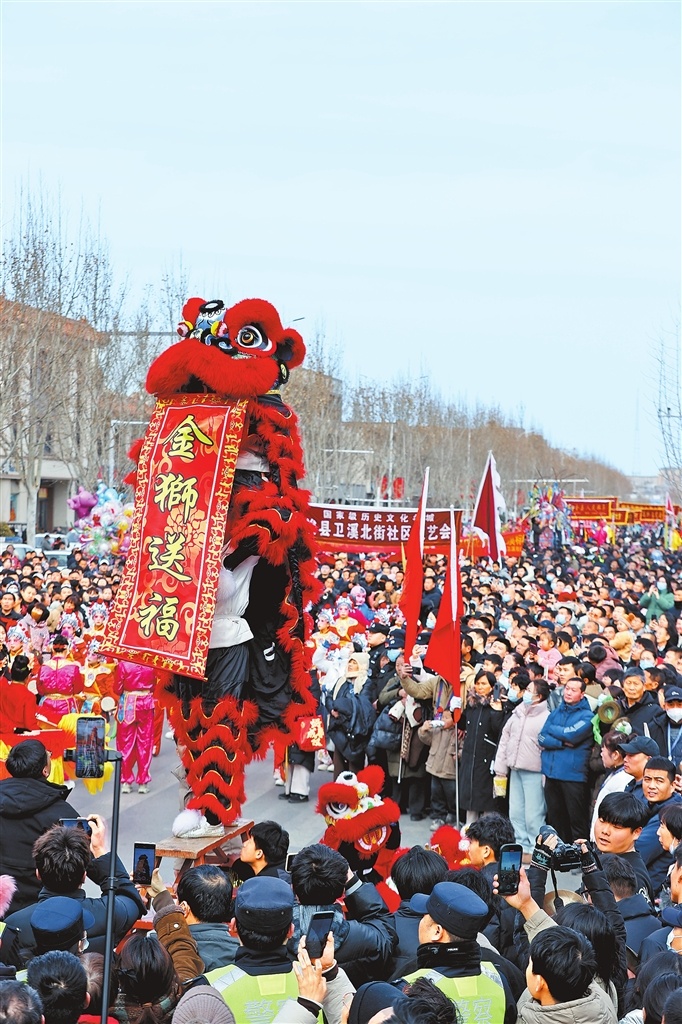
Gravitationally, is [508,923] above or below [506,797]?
above

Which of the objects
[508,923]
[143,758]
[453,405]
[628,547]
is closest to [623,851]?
[508,923]

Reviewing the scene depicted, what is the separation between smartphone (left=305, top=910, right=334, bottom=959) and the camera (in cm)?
385

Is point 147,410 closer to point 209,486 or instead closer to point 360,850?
point 209,486

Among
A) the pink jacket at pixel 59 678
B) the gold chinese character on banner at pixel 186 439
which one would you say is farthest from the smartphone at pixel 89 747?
the pink jacket at pixel 59 678

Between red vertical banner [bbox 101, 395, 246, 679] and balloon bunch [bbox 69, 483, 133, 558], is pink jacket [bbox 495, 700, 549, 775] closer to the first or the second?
red vertical banner [bbox 101, 395, 246, 679]

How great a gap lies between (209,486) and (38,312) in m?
18.7

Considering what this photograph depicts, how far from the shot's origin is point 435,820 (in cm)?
1012

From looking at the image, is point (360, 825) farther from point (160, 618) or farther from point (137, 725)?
point (137, 725)

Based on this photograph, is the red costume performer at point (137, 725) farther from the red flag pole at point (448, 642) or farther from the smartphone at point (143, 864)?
the smartphone at point (143, 864)

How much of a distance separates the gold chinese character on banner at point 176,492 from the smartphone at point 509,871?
377 centimetres

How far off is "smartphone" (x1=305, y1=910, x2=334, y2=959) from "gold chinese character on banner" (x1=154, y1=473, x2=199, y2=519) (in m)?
3.69

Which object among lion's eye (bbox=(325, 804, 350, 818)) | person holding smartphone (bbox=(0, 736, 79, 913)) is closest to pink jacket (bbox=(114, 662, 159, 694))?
person holding smartphone (bbox=(0, 736, 79, 913))

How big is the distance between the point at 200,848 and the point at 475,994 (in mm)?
3467

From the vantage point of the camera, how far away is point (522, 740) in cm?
911
